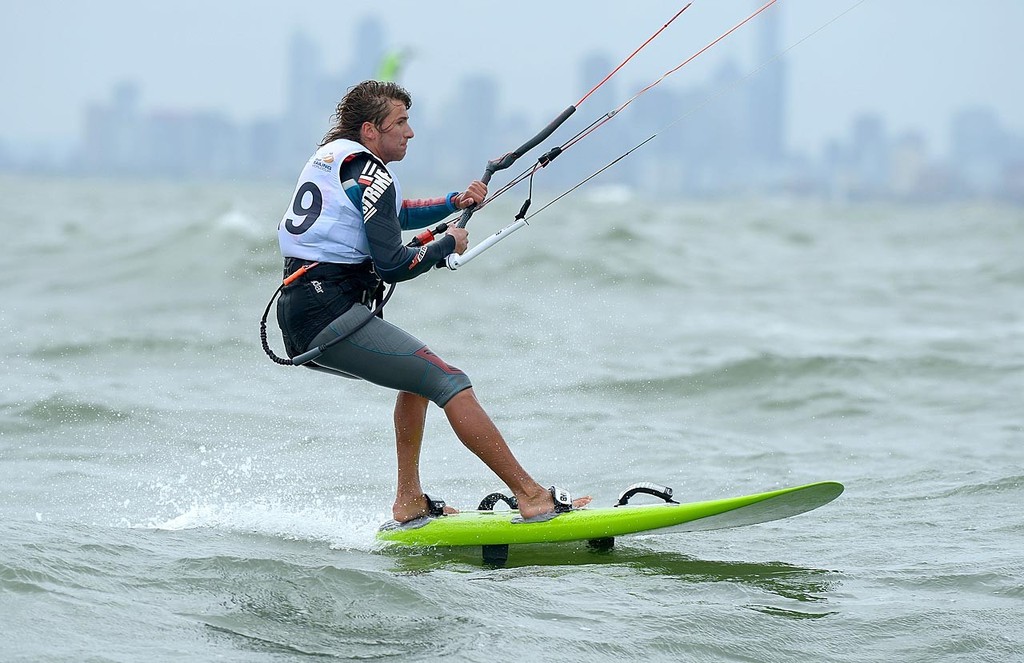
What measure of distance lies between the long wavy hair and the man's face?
22 mm

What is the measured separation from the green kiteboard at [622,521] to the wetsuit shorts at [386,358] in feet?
2.23

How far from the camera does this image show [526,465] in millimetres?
7676

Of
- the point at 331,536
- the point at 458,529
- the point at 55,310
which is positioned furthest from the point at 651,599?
the point at 55,310

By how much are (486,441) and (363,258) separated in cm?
88

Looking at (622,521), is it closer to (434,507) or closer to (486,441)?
(486,441)

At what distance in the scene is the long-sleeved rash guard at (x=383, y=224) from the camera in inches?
190

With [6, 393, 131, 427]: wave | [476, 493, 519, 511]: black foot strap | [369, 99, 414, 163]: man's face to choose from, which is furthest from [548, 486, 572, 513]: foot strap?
[6, 393, 131, 427]: wave

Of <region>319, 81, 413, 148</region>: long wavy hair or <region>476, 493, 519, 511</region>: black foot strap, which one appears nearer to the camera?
<region>319, 81, 413, 148</region>: long wavy hair

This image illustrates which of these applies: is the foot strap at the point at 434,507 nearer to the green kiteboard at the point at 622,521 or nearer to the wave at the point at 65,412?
the green kiteboard at the point at 622,521

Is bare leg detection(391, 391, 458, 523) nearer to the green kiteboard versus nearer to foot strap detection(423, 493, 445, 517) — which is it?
foot strap detection(423, 493, 445, 517)

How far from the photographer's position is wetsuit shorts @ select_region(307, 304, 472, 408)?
5020mm

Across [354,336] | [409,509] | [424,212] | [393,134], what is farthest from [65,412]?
[393,134]

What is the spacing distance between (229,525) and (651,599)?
2137 millimetres

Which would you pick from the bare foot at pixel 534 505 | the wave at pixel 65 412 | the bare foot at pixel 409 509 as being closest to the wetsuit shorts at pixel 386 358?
the bare foot at pixel 534 505
